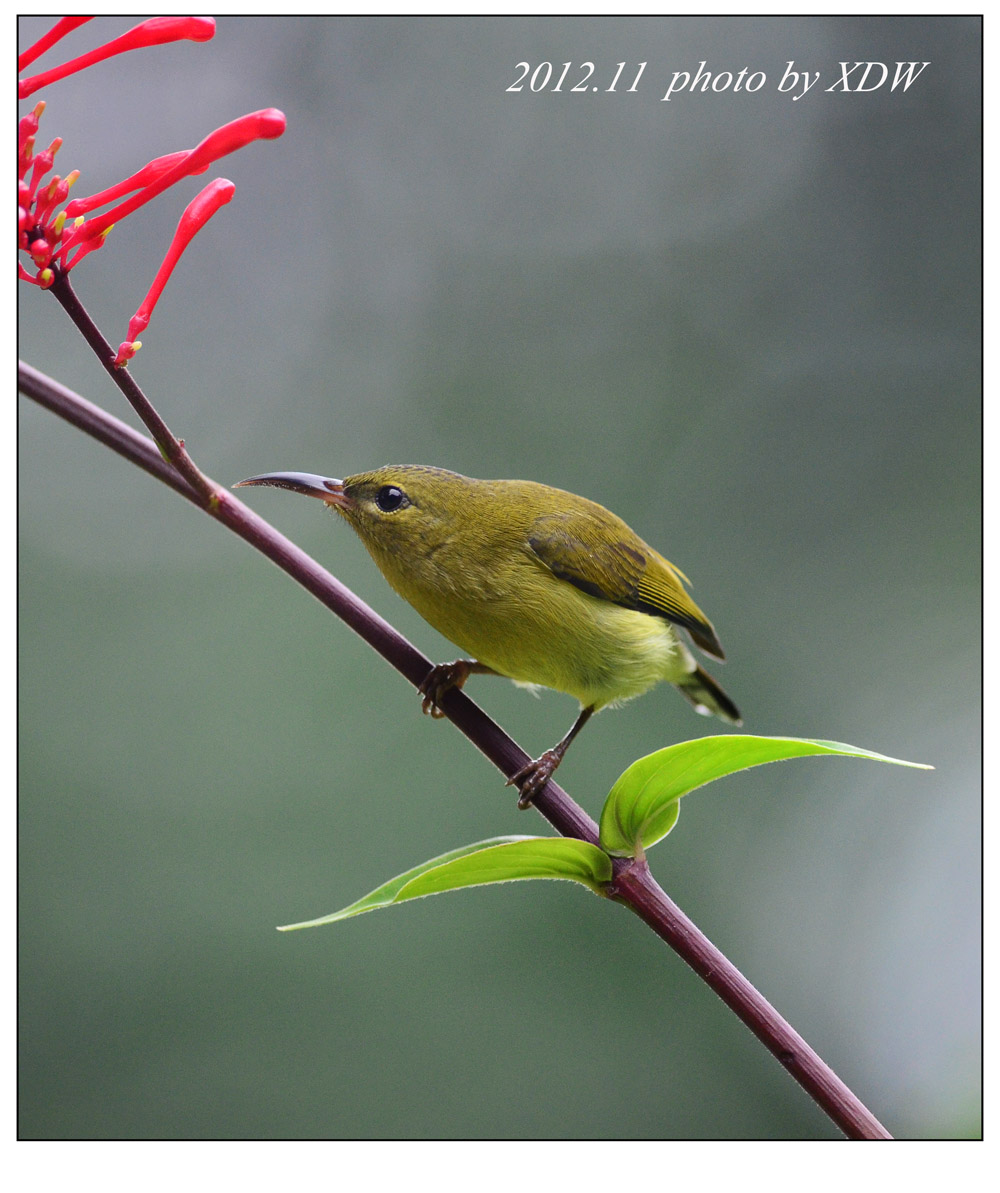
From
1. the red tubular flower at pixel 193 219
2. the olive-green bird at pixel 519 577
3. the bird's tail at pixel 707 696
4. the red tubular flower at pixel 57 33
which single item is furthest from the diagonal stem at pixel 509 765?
the bird's tail at pixel 707 696

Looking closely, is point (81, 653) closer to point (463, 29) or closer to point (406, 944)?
point (406, 944)

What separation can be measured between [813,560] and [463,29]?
92.9 inches

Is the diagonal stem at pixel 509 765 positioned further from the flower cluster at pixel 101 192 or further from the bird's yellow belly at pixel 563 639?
the bird's yellow belly at pixel 563 639

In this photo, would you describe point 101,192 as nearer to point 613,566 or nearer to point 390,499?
point 390,499

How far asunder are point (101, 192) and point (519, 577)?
0.93 m

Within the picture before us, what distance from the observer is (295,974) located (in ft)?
10.8

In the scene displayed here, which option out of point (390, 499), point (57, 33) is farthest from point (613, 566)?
point (57, 33)

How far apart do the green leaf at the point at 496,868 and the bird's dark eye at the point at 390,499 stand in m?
0.82

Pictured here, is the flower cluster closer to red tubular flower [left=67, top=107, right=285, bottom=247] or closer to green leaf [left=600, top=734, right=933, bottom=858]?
red tubular flower [left=67, top=107, right=285, bottom=247]

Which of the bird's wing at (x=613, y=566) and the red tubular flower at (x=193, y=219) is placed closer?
the red tubular flower at (x=193, y=219)

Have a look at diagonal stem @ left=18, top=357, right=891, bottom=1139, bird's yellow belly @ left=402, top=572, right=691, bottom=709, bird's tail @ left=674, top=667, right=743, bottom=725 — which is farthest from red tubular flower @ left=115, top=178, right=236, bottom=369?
bird's tail @ left=674, top=667, right=743, bottom=725

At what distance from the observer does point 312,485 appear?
1602 millimetres

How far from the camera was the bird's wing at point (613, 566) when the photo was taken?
1877mm
